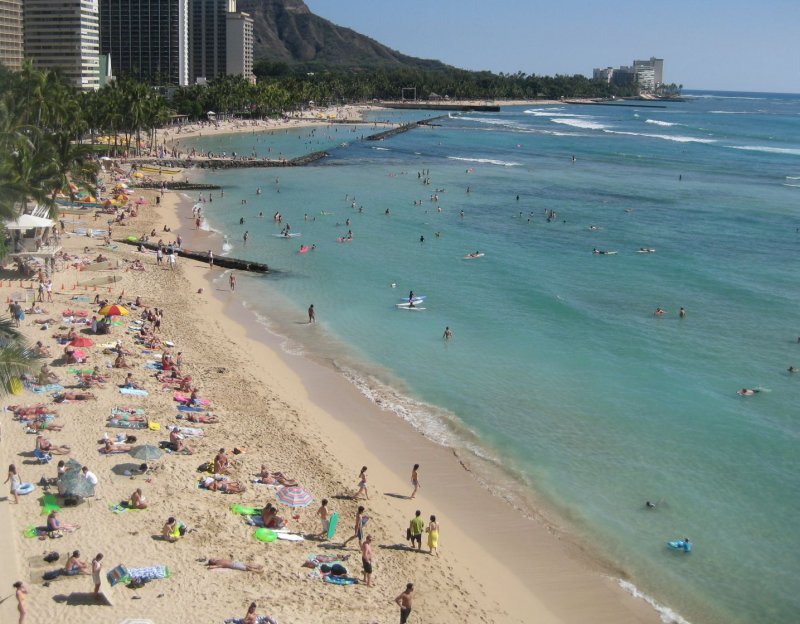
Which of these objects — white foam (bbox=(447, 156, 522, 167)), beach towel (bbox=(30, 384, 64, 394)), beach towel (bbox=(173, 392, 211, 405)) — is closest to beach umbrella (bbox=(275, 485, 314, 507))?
beach towel (bbox=(173, 392, 211, 405))

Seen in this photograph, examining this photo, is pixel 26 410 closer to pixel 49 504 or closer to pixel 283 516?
pixel 49 504

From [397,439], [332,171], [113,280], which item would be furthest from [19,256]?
[332,171]

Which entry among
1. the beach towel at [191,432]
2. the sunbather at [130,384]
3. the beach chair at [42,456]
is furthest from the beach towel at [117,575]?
the sunbather at [130,384]

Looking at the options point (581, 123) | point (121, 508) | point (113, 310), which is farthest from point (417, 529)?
point (581, 123)

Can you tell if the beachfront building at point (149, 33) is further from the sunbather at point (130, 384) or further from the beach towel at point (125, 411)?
the beach towel at point (125, 411)

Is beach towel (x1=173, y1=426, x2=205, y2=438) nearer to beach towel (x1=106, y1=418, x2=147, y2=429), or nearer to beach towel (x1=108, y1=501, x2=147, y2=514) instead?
beach towel (x1=106, y1=418, x2=147, y2=429)

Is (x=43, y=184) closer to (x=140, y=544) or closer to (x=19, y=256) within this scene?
(x=19, y=256)
